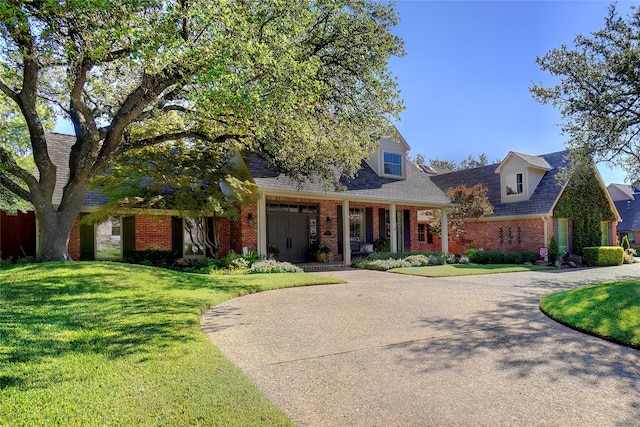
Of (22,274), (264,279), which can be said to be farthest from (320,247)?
(22,274)

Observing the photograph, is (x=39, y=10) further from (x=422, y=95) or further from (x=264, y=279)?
(x=422, y=95)

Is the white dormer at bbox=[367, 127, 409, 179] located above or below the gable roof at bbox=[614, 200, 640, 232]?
above

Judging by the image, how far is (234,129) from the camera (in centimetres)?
969

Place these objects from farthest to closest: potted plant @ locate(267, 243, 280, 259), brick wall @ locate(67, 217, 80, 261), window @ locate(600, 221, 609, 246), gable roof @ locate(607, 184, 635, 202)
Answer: gable roof @ locate(607, 184, 635, 202)
window @ locate(600, 221, 609, 246)
potted plant @ locate(267, 243, 280, 259)
brick wall @ locate(67, 217, 80, 261)

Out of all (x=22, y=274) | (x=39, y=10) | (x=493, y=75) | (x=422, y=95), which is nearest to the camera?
(x=39, y=10)

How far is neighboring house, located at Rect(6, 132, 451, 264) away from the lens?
14.6m

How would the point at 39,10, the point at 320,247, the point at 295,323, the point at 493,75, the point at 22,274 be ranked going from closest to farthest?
the point at 295,323, the point at 39,10, the point at 22,274, the point at 493,75, the point at 320,247

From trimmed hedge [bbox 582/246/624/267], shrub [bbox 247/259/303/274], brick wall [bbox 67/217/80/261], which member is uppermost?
brick wall [bbox 67/217/80/261]

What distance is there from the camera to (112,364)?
3.82 m

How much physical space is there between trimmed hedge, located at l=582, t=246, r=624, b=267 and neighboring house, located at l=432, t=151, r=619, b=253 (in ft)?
4.30

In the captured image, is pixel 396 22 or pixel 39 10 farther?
pixel 396 22

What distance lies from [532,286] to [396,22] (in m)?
8.43

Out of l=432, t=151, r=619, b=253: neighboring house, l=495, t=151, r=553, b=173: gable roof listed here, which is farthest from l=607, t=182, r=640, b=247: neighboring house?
l=495, t=151, r=553, b=173: gable roof

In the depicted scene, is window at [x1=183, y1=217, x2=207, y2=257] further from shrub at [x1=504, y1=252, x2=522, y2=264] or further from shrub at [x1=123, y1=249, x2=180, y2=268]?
shrub at [x1=504, y1=252, x2=522, y2=264]
